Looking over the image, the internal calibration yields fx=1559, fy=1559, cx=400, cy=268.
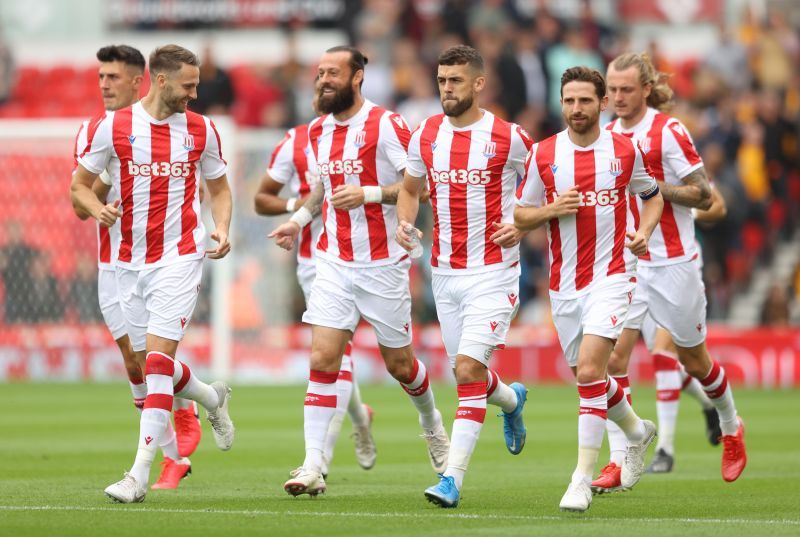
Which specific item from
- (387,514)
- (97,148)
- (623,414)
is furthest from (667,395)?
(97,148)

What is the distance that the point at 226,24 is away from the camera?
3055 centimetres

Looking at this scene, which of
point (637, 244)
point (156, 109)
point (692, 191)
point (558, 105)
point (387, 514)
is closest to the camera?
point (387, 514)

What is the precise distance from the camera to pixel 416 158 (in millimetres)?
9469

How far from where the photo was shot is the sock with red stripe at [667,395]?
11.8 meters

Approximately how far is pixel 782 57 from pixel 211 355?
33.1ft

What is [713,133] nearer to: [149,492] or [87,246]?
[87,246]

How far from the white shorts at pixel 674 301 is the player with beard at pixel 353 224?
183 centimetres

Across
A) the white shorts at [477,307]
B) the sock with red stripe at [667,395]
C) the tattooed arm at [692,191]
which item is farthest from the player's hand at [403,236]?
the sock with red stripe at [667,395]

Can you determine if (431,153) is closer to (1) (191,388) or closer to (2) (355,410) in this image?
(1) (191,388)

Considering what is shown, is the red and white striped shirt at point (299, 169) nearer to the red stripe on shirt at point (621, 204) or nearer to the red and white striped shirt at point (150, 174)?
the red and white striped shirt at point (150, 174)

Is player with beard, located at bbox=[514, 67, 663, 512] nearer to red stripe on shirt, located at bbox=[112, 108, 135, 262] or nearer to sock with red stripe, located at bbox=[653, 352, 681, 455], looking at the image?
red stripe on shirt, located at bbox=[112, 108, 135, 262]

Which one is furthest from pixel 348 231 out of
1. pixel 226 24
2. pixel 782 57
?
pixel 226 24

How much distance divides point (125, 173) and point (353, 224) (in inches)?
58.0

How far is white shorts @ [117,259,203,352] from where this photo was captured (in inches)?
368
